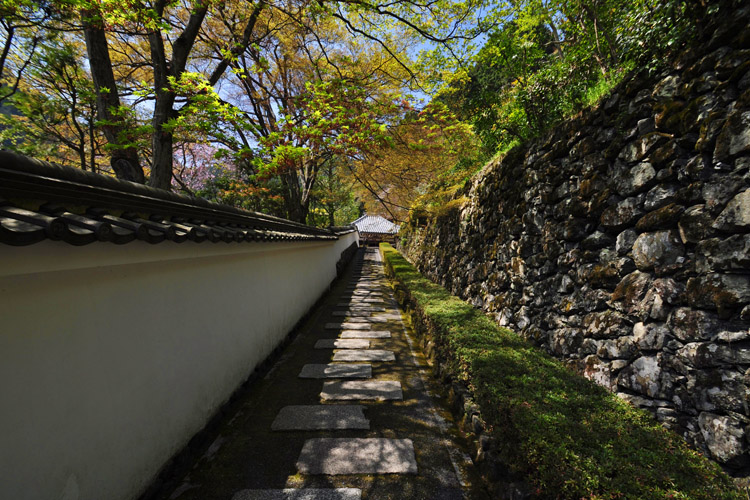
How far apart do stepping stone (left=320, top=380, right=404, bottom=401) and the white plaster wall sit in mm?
1449

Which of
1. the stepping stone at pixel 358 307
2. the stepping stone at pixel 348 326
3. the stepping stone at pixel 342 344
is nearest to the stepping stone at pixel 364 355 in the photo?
the stepping stone at pixel 342 344

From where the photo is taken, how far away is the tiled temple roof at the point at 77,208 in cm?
149

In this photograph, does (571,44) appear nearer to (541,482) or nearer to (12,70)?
(541,482)

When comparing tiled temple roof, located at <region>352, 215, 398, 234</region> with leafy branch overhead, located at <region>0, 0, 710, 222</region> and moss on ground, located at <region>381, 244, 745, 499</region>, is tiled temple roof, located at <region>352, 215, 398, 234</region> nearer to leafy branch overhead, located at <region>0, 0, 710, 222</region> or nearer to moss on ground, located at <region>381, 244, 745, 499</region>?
leafy branch overhead, located at <region>0, 0, 710, 222</region>

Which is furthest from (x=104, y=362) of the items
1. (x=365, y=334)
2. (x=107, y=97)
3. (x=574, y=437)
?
(x=107, y=97)

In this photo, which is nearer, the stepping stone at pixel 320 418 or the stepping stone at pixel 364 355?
the stepping stone at pixel 320 418

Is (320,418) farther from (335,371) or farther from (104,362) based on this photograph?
(104,362)

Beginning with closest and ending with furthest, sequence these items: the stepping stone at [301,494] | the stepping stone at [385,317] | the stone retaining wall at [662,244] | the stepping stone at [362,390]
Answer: the stone retaining wall at [662,244]
the stepping stone at [301,494]
the stepping stone at [362,390]
the stepping stone at [385,317]

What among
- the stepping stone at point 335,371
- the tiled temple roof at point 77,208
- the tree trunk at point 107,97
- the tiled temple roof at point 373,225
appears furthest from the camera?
the tiled temple roof at point 373,225

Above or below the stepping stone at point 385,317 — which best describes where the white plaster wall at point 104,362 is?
above

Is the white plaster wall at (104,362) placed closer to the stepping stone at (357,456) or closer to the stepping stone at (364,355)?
the stepping stone at (357,456)

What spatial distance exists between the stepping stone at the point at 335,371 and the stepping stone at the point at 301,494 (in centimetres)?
212

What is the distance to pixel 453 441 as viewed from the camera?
336 cm

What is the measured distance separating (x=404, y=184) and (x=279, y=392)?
981 cm
